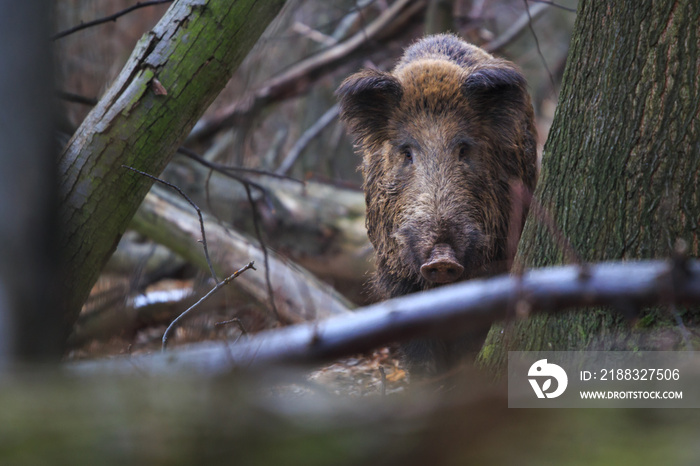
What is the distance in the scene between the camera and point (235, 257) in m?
6.31

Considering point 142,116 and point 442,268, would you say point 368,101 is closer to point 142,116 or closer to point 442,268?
point 442,268

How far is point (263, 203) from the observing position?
7.87 m

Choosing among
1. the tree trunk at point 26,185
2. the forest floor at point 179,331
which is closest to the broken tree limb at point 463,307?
the tree trunk at point 26,185

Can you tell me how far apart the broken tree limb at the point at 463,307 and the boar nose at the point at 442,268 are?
2.51 metres

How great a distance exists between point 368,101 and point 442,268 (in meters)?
1.74

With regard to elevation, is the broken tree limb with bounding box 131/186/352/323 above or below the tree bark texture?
below

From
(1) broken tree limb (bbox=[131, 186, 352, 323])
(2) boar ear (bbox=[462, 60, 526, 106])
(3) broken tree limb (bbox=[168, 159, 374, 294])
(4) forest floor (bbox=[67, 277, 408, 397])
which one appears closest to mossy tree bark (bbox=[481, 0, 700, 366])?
(2) boar ear (bbox=[462, 60, 526, 106])

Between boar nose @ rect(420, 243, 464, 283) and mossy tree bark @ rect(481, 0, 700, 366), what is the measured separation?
2.53 ft

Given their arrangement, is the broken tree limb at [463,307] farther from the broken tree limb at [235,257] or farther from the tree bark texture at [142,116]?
the broken tree limb at [235,257]

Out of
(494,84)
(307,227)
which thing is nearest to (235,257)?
(307,227)

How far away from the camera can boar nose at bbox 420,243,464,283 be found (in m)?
3.88

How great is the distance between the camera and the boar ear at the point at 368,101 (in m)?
4.82

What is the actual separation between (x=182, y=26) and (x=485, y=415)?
3.13 m

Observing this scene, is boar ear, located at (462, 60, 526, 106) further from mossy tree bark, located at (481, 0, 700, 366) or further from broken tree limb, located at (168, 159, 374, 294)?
broken tree limb, located at (168, 159, 374, 294)
